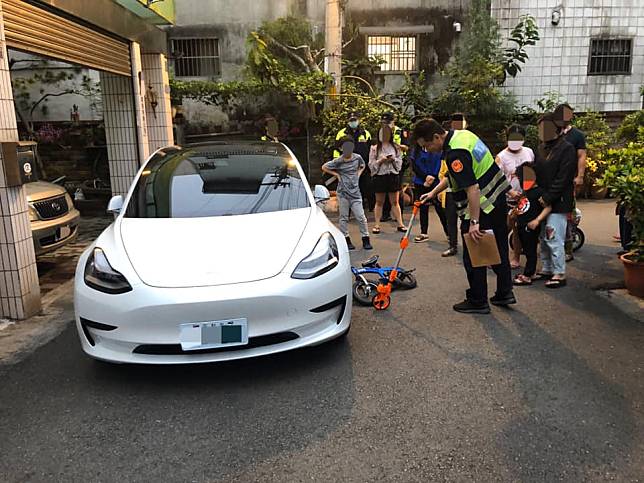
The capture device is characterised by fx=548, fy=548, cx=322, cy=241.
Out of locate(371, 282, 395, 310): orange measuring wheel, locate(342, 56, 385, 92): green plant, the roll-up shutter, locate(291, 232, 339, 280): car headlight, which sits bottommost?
locate(371, 282, 395, 310): orange measuring wheel

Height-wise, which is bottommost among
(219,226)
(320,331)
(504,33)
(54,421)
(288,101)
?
(54,421)

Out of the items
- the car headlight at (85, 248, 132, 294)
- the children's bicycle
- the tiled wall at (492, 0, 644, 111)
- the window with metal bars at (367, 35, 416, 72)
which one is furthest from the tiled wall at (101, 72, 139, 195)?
the tiled wall at (492, 0, 644, 111)

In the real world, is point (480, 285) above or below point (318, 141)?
below

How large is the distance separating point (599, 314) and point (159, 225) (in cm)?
375

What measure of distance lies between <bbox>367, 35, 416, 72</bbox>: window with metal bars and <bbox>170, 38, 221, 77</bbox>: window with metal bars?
3.79m

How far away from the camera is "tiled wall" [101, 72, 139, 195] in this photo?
8.02m

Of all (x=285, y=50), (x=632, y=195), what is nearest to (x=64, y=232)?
(x=632, y=195)

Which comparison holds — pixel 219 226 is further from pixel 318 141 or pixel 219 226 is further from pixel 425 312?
pixel 318 141

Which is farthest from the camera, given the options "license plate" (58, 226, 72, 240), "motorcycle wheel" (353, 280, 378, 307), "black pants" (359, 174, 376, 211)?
"black pants" (359, 174, 376, 211)

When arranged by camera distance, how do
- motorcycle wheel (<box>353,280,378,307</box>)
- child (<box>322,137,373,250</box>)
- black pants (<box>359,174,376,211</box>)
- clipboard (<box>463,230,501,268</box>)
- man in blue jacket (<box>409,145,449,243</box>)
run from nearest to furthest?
clipboard (<box>463,230,501,268</box>), motorcycle wheel (<box>353,280,378,307</box>), child (<box>322,137,373,250</box>), man in blue jacket (<box>409,145,449,243</box>), black pants (<box>359,174,376,211</box>)

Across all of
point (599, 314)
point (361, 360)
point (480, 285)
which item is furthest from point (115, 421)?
point (599, 314)

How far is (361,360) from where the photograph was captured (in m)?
3.90

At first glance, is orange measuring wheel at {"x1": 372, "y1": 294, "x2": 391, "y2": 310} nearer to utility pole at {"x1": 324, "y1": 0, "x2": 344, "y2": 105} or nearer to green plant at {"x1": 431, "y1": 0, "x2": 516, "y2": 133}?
utility pole at {"x1": 324, "y1": 0, "x2": 344, "y2": 105}

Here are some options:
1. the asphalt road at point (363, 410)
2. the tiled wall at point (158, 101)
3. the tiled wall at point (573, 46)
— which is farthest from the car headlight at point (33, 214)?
the tiled wall at point (573, 46)
